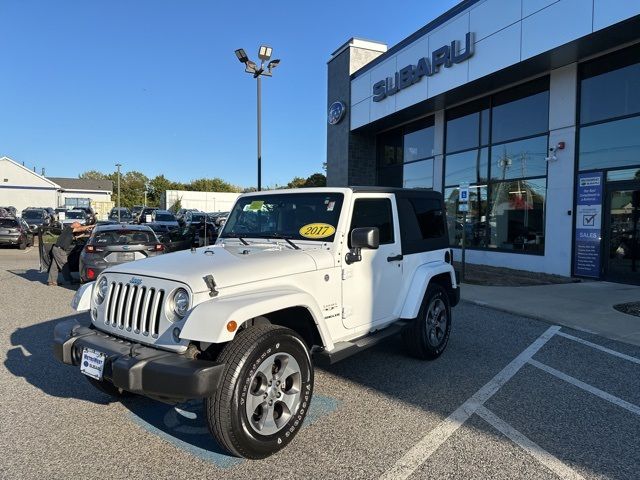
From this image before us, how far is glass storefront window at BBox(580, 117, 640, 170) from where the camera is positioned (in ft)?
35.3

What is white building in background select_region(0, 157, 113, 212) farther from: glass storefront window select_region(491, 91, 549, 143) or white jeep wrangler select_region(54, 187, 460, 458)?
white jeep wrangler select_region(54, 187, 460, 458)

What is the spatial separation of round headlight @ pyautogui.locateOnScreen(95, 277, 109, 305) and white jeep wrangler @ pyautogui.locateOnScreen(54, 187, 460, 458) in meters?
0.01

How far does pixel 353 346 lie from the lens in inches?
154

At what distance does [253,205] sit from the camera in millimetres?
4832

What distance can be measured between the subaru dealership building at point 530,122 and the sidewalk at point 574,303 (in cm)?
151

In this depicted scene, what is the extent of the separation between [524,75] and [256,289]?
488 inches

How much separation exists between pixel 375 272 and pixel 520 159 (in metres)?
11.0

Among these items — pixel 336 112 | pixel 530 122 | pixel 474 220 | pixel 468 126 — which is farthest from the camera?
pixel 336 112

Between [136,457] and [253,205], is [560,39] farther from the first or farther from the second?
[136,457]

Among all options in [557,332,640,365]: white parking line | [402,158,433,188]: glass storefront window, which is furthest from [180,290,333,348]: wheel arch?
[402,158,433,188]: glass storefront window

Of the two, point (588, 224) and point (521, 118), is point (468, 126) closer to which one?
point (521, 118)

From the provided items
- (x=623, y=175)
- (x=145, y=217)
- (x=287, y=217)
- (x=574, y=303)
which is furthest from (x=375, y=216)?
(x=145, y=217)

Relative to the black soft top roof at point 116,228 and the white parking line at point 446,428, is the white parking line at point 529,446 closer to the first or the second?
the white parking line at point 446,428

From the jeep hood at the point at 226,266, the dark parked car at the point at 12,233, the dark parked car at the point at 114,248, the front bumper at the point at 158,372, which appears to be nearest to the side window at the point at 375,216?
the jeep hood at the point at 226,266
